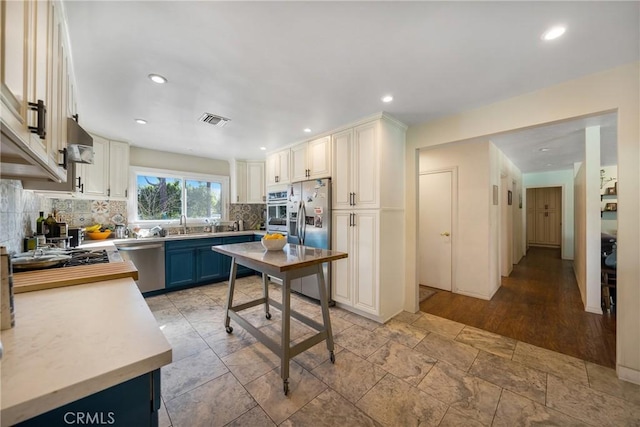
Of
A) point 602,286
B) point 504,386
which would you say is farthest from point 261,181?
point 602,286

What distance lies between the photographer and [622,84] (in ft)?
6.07

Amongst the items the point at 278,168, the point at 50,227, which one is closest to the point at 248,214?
the point at 278,168

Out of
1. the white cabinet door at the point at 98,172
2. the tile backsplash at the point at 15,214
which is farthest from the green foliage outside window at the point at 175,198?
the tile backsplash at the point at 15,214

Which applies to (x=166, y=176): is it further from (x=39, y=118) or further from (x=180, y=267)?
(x=39, y=118)

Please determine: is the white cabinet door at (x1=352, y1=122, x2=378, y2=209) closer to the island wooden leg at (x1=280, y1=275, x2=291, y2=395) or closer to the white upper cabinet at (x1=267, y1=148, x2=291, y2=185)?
the white upper cabinet at (x1=267, y1=148, x2=291, y2=185)

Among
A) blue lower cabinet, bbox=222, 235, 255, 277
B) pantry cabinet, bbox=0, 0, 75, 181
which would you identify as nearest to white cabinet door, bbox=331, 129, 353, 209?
blue lower cabinet, bbox=222, 235, 255, 277

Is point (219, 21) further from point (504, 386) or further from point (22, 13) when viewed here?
point (504, 386)

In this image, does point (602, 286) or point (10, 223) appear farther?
point (602, 286)

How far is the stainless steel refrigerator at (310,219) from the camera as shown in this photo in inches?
128

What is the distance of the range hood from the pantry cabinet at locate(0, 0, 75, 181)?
1.04 feet

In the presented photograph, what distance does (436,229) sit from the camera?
162 inches

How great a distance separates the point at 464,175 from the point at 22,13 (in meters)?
4.43

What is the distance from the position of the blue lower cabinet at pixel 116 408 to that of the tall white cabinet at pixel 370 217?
240cm

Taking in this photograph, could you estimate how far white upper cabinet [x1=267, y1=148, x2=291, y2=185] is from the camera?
4.03m
